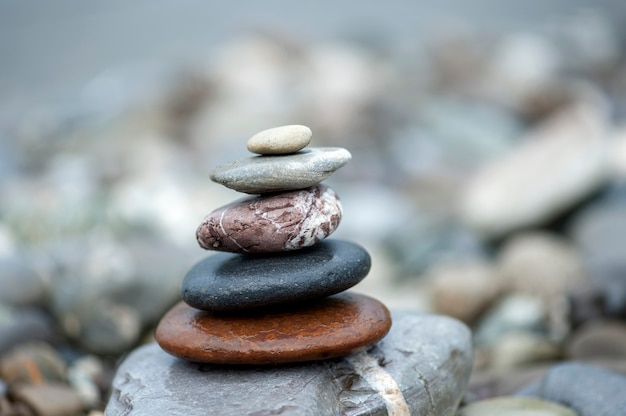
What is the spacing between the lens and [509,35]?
2075 cm

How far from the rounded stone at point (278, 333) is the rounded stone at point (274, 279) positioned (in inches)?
4.0

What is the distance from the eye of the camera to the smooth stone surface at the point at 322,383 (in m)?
2.85

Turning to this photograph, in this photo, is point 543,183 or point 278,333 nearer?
point 278,333

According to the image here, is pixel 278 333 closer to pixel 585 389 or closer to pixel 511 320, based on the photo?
pixel 585 389

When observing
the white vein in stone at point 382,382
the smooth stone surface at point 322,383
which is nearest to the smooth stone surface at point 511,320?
the smooth stone surface at point 322,383

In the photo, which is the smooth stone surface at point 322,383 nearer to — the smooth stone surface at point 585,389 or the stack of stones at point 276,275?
the stack of stones at point 276,275

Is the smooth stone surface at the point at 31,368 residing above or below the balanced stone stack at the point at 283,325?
below

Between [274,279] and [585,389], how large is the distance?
1.82 meters

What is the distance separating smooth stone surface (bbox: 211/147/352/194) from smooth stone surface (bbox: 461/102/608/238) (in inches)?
196

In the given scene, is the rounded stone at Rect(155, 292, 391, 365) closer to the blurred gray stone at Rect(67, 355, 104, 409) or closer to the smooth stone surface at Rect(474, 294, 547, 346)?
the blurred gray stone at Rect(67, 355, 104, 409)

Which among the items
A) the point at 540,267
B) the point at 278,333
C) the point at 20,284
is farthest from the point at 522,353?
the point at 20,284

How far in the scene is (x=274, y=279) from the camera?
306 centimetres

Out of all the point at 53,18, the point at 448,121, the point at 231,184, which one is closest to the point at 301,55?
the point at 448,121

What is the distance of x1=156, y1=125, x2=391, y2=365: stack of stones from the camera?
9.98 feet
